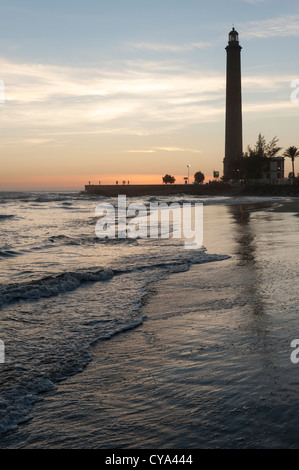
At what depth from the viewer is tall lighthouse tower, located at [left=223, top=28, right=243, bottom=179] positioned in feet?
263

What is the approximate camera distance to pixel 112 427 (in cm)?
285

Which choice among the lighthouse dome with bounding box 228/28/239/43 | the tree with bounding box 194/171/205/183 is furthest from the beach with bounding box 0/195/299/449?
the tree with bounding box 194/171/205/183

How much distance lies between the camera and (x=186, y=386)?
3.37m

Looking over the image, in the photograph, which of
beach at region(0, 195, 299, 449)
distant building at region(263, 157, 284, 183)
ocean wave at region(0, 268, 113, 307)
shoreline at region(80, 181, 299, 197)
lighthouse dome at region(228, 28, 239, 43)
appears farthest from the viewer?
distant building at region(263, 157, 284, 183)

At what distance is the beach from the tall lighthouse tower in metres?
79.1

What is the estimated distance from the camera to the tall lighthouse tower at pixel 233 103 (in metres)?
80.1

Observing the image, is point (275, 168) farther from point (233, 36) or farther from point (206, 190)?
point (233, 36)

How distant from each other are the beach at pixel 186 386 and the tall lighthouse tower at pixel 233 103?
79.1 metres

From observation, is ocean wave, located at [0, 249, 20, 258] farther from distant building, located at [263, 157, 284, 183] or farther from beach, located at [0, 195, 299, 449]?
distant building, located at [263, 157, 284, 183]

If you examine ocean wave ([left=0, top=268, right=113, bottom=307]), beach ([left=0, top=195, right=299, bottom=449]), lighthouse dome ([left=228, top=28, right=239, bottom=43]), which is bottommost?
beach ([left=0, top=195, right=299, bottom=449])

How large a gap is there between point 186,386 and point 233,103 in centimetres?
8237

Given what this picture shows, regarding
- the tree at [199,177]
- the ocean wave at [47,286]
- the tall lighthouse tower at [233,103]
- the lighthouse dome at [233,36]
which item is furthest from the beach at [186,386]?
the tree at [199,177]

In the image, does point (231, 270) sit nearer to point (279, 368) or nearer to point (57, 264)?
point (57, 264)
